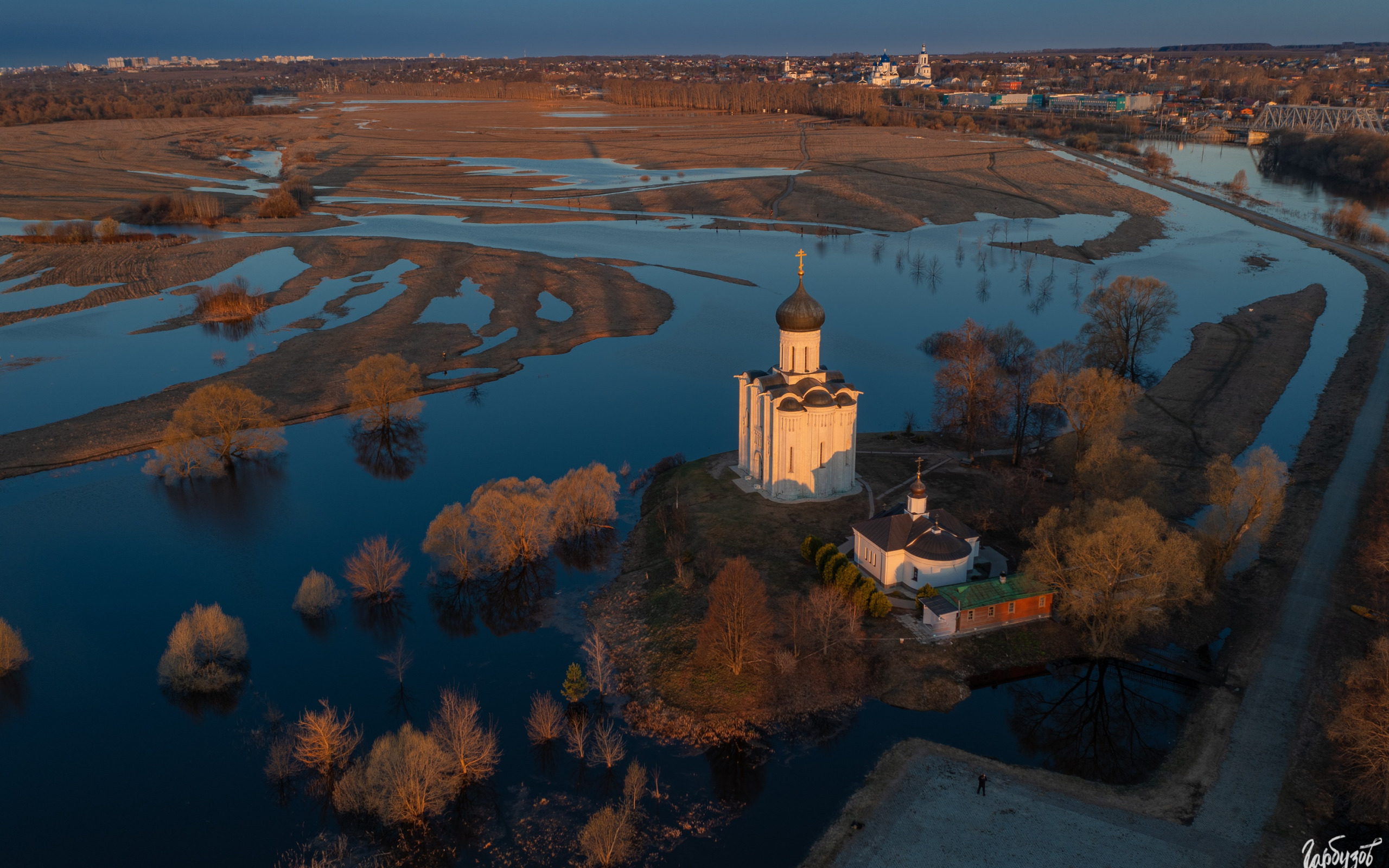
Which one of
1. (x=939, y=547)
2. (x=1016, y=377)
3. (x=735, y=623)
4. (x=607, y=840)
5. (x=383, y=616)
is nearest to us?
(x=607, y=840)

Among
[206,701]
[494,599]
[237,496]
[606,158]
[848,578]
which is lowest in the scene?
[206,701]

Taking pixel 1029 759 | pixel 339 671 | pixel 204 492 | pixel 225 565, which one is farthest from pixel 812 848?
pixel 204 492

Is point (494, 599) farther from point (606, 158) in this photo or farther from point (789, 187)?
point (606, 158)

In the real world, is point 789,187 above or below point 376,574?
above

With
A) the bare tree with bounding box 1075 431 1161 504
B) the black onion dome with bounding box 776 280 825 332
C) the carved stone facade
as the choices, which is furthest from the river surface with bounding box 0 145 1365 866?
the black onion dome with bounding box 776 280 825 332

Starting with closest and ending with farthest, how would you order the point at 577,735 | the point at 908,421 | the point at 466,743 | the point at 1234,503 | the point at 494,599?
1. the point at 466,743
2. the point at 577,735
3. the point at 1234,503
4. the point at 494,599
5. the point at 908,421

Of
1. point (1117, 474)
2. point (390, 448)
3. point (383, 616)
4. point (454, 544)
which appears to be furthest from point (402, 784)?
point (390, 448)
